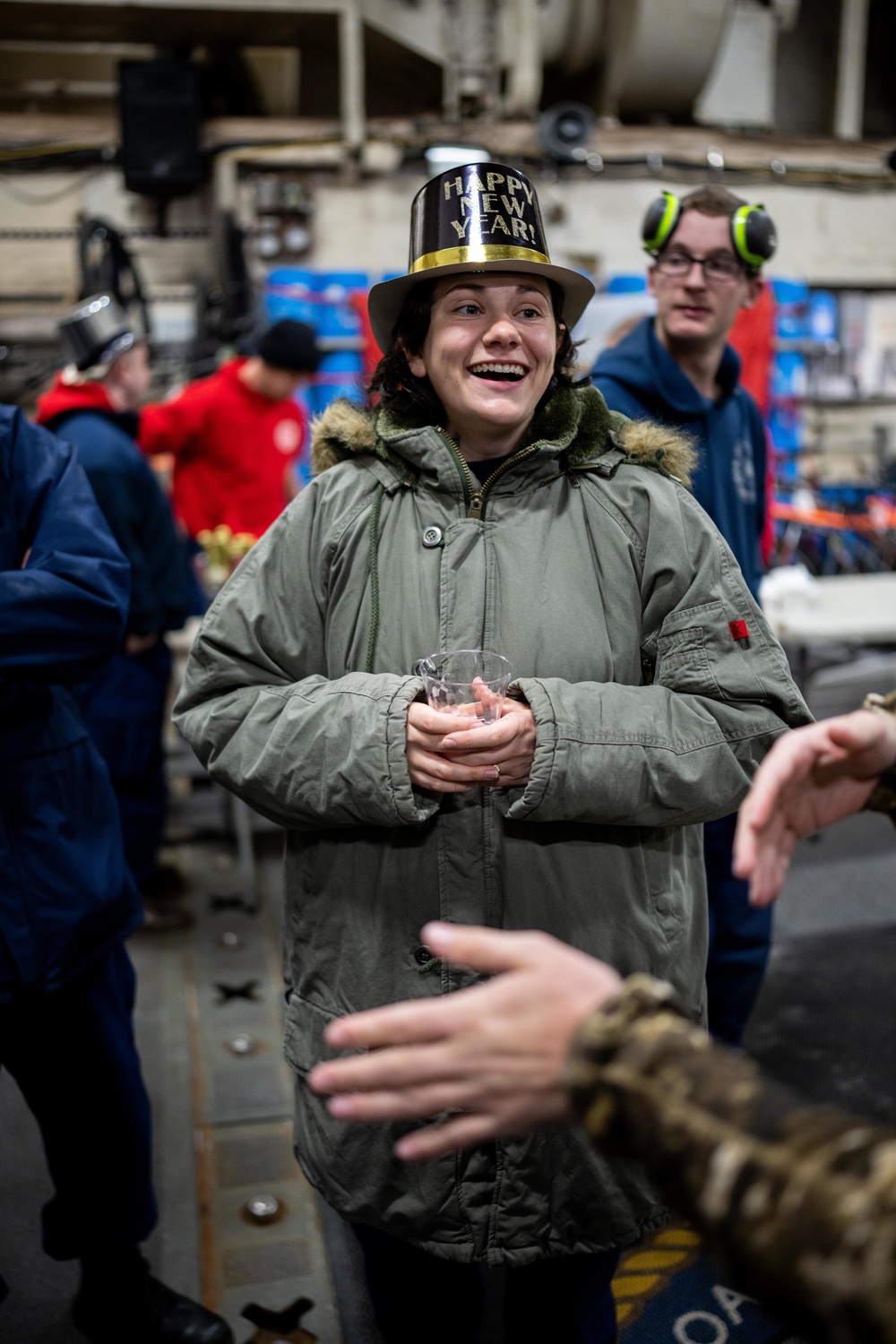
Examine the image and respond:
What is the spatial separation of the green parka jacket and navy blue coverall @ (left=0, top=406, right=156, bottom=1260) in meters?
0.30

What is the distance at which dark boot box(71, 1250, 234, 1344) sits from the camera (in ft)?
6.46

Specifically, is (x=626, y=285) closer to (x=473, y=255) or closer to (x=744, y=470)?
(x=744, y=470)

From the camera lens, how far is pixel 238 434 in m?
4.92

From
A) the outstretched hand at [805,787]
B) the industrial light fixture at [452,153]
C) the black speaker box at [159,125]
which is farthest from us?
the industrial light fixture at [452,153]

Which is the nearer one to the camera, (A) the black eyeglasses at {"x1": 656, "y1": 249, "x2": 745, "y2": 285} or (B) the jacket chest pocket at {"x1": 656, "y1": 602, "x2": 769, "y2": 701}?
(B) the jacket chest pocket at {"x1": 656, "y1": 602, "x2": 769, "y2": 701}

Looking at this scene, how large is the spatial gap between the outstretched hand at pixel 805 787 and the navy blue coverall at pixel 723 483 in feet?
4.50

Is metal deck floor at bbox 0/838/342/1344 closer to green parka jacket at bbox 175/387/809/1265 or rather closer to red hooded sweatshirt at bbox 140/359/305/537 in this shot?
green parka jacket at bbox 175/387/809/1265

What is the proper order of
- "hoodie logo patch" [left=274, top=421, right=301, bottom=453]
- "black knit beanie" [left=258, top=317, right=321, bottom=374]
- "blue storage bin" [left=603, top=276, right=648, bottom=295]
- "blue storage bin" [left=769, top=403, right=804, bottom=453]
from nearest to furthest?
"black knit beanie" [left=258, top=317, right=321, bottom=374] < "hoodie logo patch" [left=274, top=421, right=301, bottom=453] < "blue storage bin" [left=603, top=276, right=648, bottom=295] < "blue storage bin" [left=769, top=403, right=804, bottom=453]

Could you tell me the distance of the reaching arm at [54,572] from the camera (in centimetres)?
172

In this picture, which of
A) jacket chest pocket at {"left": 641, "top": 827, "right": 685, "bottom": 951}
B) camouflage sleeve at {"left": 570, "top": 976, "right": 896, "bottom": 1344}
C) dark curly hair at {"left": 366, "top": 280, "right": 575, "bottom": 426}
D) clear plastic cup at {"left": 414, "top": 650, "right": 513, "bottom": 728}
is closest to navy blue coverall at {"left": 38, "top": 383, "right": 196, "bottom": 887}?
dark curly hair at {"left": 366, "top": 280, "right": 575, "bottom": 426}

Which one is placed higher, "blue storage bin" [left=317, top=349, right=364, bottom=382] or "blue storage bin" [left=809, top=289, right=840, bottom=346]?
"blue storage bin" [left=809, top=289, right=840, bottom=346]

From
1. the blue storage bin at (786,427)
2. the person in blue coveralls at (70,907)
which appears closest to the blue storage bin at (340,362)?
the blue storage bin at (786,427)

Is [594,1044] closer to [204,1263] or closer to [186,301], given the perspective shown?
[204,1263]

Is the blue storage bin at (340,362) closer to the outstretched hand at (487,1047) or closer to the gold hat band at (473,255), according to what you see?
the gold hat band at (473,255)
